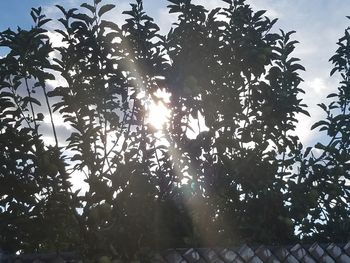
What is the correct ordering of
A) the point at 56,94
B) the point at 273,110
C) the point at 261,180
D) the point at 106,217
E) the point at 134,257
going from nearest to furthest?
the point at 134,257
the point at 106,217
the point at 56,94
the point at 261,180
the point at 273,110

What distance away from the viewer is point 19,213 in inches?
239

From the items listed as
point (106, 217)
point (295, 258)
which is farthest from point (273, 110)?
point (106, 217)

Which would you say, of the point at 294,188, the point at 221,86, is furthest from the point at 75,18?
the point at 294,188

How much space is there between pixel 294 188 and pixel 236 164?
0.98 meters

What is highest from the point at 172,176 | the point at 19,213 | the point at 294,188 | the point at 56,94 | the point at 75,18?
the point at 75,18

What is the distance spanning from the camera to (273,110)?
7.58m

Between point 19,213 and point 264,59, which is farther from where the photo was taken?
point 264,59

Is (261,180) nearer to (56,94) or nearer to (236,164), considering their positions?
(236,164)

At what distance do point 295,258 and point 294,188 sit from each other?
2.21 metres

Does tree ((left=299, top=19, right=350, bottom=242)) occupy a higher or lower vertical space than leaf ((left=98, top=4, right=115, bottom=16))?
lower

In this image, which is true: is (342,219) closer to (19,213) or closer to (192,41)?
(192,41)

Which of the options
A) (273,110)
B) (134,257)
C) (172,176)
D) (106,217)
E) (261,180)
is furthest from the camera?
(273,110)

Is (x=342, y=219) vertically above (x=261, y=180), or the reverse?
(x=261, y=180)

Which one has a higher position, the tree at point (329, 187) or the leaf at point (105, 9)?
the leaf at point (105, 9)
